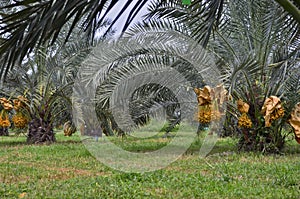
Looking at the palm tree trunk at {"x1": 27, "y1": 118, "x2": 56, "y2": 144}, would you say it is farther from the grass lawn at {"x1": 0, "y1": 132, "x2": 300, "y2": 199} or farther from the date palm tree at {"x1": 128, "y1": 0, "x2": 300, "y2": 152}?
the date palm tree at {"x1": 128, "y1": 0, "x2": 300, "y2": 152}

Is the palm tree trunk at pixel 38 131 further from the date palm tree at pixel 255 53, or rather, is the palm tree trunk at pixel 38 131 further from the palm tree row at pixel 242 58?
the date palm tree at pixel 255 53

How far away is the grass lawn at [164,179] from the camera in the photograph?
169 inches

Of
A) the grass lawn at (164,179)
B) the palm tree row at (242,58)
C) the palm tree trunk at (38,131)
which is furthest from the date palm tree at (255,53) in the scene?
the palm tree trunk at (38,131)

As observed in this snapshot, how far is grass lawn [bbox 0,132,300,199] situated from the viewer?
14.0ft

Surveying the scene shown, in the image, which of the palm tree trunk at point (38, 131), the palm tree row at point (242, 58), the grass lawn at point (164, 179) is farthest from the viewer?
the palm tree trunk at point (38, 131)

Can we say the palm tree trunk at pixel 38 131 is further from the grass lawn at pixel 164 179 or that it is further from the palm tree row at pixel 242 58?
the grass lawn at pixel 164 179

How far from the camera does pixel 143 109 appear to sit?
8430 mm

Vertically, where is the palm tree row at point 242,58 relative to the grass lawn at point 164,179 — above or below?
above

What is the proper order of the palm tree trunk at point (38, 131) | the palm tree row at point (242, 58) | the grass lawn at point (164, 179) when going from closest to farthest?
the grass lawn at point (164, 179) → the palm tree row at point (242, 58) → the palm tree trunk at point (38, 131)

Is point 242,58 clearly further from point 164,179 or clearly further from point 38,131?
point 38,131

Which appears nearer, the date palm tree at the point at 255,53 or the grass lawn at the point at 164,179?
the grass lawn at the point at 164,179

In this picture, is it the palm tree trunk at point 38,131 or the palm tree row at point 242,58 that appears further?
the palm tree trunk at point 38,131

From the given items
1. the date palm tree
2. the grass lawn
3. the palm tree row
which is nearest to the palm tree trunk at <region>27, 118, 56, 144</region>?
the palm tree row

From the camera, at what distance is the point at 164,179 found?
5133 millimetres
